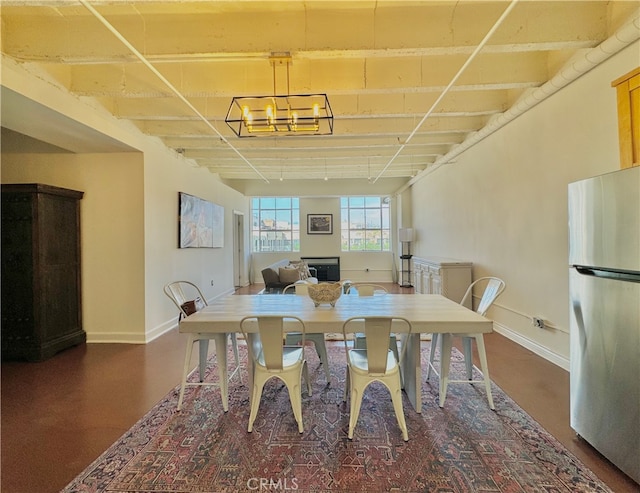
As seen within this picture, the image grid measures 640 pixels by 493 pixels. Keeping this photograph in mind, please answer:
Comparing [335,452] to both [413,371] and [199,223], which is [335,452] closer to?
[413,371]

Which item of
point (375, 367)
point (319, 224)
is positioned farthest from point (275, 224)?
point (375, 367)

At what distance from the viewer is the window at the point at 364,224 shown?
10141 millimetres

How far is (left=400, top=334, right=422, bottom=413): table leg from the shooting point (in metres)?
2.32

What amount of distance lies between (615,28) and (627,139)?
1182mm

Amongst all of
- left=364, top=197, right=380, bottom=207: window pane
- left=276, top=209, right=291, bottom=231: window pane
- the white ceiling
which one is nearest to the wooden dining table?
the white ceiling

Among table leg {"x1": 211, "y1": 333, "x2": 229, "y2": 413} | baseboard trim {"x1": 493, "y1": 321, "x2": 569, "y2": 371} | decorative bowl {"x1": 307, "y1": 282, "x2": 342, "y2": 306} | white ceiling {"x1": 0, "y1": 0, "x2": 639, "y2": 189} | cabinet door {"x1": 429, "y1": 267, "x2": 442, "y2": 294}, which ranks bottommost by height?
baseboard trim {"x1": 493, "y1": 321, "x2": 569, "y2": 371}

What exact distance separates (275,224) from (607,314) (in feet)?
30.1

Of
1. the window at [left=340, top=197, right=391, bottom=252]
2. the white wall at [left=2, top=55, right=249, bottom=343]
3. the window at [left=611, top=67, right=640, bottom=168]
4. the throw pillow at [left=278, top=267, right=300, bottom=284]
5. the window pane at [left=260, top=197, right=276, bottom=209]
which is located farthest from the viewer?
the window pane at [left=260, top=197, right=276, bottom=209]

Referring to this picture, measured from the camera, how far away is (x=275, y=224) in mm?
10250

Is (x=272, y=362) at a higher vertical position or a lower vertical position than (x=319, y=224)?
lower

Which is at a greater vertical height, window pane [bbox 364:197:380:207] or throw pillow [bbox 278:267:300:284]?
window pane [bbox 364:197:380:207]

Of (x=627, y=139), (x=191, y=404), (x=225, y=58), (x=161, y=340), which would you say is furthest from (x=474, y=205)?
(x=161, y=340)

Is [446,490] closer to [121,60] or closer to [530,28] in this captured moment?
[530,28]

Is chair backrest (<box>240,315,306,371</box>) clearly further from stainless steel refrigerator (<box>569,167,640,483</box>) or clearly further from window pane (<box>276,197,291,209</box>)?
window pane (<box>276,197,291,209</box>)
